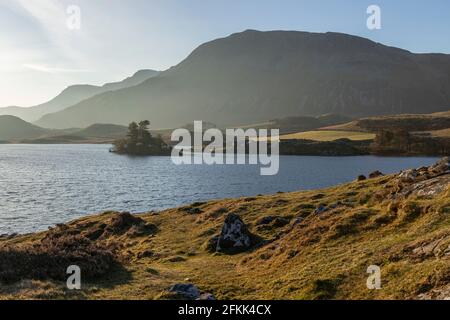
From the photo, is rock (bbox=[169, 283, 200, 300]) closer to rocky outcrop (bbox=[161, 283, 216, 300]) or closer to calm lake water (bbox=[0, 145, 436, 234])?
rocky outcrop (bbox=[161, 283, 216, 300])

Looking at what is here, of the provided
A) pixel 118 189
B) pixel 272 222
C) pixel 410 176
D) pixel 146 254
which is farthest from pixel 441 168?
pixel 118 189

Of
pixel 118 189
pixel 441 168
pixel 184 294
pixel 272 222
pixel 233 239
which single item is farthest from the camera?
pixel 118 189

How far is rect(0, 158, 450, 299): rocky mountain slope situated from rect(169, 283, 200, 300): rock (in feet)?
0.18

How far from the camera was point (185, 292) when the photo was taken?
68.1 feet

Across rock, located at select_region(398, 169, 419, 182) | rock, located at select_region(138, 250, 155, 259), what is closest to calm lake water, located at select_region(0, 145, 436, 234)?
rock, located at select_region(138, 250, 155, 259)

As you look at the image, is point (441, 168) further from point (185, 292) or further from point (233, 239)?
point (185, 292)

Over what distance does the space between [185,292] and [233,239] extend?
50.3 ft

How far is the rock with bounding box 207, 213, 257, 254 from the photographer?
116 feet

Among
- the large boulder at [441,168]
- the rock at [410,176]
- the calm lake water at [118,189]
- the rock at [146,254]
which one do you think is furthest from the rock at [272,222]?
the calm lake water at [118,189]

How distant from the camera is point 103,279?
24.9 metres

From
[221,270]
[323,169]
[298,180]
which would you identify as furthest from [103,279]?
[323,169]

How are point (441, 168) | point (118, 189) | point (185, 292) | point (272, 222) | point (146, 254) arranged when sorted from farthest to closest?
point (118, 189) < point (272, 222) < point (441, 168) < point (146, 254) < point (185, 292)

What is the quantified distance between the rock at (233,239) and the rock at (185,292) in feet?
45.0
